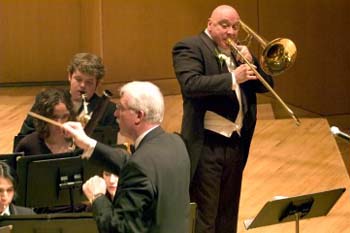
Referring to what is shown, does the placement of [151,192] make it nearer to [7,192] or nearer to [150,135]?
[150,135]

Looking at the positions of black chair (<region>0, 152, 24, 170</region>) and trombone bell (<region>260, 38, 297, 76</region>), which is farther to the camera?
trombone bell (<region>260, 38, 297, 76</region>)

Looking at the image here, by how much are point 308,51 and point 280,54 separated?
380 centimetres

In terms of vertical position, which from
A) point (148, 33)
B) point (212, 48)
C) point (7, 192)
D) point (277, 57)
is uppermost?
point (212, 48)

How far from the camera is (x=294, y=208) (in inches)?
167

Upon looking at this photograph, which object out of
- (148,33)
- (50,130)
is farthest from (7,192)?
(148,33)

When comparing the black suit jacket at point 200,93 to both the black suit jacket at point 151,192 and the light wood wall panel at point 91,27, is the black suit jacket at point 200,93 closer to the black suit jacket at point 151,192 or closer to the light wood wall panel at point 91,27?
the black suit jacket at point 151,192

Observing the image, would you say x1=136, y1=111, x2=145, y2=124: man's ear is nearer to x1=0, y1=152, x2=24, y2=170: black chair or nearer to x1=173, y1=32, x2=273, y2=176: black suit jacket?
x1=0, y1=152, x2=24, y2=170: black chair

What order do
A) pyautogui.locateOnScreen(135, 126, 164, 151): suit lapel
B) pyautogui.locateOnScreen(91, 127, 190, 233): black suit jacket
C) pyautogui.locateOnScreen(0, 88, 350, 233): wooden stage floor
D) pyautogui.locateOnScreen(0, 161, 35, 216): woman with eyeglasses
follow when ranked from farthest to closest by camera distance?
pyautogui.locateOnScreen(0, 88, 350, 233): wooden stage floor < pyautogui.locateOnScreen(0, 161, 35, 216): woman with eyeglasses < pyautogui.locateOnScreen(135, 126, 164, 151): suit lapel < pyautogui.locateOnScreen(91, 127, 190, 233): black suit jacket

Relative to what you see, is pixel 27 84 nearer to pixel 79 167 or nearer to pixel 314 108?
pixel 314 108

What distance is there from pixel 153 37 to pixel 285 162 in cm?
243

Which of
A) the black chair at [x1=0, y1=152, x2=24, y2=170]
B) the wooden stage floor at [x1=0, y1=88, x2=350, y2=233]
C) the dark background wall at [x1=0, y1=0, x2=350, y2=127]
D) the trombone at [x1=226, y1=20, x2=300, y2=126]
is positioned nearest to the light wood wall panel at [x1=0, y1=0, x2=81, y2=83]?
the dark background wall at [x1=0, y1=0, x2=350, y2=127]

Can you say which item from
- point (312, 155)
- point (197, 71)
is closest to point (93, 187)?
point (197, 71)

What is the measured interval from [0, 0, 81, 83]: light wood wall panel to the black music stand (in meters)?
5.41

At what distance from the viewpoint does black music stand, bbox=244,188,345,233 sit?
4102 mm
